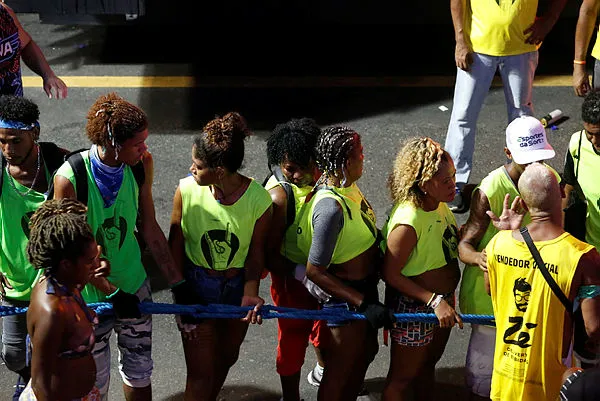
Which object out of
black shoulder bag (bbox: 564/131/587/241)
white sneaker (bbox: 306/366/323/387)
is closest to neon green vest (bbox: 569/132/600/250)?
black shoulder bag (bbox: 564/131/587/241)

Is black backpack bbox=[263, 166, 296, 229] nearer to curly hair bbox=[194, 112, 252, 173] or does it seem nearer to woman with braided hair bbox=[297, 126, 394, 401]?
woman with braided hair bbox=[297, 126, 394, 401]

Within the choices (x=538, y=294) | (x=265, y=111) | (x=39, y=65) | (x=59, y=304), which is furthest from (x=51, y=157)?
(x=265, y=111)

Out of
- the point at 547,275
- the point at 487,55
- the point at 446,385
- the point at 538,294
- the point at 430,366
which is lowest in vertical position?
the point at 446,385

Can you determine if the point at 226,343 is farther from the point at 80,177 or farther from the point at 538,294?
the point at 538,294

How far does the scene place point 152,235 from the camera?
17.3 ft

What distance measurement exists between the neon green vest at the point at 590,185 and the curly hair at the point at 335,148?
134cm

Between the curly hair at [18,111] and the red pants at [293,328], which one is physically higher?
the curly hair at [18,111]

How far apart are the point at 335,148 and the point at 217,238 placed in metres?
0.73

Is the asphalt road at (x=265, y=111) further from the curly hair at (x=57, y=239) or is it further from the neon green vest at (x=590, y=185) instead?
the curly hair at (x=57, y=239)

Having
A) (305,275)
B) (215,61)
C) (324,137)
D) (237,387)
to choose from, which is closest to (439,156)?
(324,137)

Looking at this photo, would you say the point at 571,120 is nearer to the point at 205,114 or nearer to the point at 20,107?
the point at 205,114

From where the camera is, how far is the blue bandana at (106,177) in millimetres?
4996

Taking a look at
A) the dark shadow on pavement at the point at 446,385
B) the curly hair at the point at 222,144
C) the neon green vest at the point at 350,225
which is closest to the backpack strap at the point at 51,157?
the curly hair at the point at 222,144

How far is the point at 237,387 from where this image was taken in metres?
6.03
